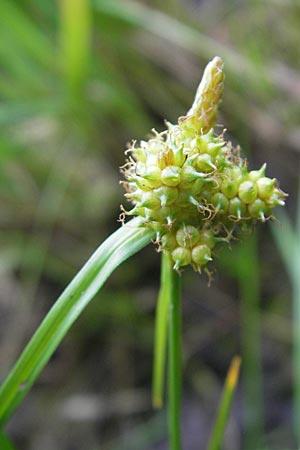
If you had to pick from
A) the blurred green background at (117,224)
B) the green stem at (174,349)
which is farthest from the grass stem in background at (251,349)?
the green stem at (174,349)

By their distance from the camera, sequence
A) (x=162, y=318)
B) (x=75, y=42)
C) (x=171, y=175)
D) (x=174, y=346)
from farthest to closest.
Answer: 1. (x=75, y=42)
2. (x=162, y=318)
3. (x=174, y=346)
4. (x=171, y=175)

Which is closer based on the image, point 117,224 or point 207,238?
point 207,238

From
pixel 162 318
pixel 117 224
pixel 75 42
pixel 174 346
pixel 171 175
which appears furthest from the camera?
pixel 117 224

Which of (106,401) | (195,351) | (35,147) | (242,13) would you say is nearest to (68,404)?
(106,401)

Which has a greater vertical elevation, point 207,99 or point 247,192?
point 207,99

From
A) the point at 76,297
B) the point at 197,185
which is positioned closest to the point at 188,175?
the point at 197,185

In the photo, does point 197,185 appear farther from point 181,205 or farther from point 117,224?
point 117,224

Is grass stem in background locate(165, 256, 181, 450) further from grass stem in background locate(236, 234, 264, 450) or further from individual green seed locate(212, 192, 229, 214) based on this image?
grass stem in background locate(236, 234, 264, 450)
